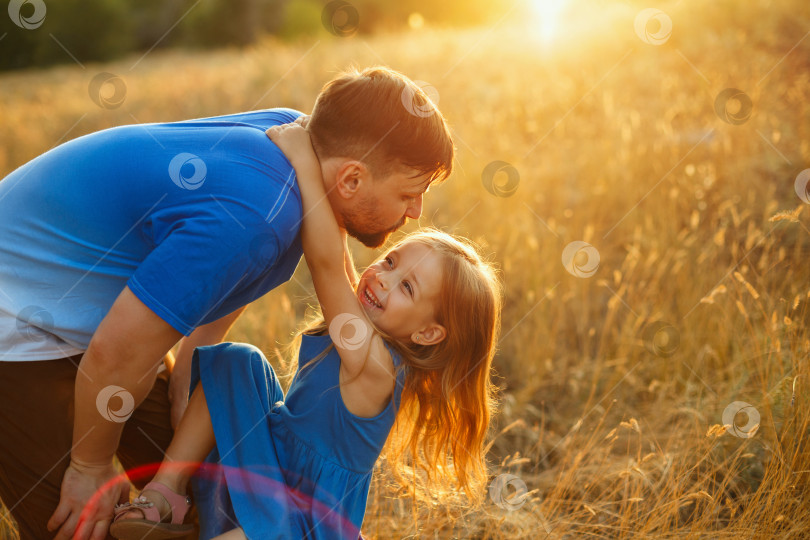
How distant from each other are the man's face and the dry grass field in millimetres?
1022

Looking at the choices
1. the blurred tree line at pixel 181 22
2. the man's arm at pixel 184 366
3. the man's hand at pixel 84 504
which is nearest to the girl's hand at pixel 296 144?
the man's arm at pixel 184 366

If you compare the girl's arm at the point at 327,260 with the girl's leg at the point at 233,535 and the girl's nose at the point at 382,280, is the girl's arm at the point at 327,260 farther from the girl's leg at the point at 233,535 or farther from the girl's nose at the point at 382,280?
the girl's leg at the point at 233,535

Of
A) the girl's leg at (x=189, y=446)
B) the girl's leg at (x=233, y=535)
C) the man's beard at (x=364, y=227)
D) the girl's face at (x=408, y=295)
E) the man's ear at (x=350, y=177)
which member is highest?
the man's ear at (x=350, y=177)

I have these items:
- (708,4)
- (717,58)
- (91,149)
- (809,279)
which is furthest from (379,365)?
(708,4)

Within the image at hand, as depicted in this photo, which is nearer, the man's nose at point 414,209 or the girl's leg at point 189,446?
the girl's leg at point 189,446

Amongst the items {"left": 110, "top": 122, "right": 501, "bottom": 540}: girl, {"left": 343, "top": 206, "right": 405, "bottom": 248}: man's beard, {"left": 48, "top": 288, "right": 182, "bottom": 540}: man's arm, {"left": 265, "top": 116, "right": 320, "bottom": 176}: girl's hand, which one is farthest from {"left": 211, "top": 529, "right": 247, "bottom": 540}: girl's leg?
{"left": 265, "top": 116, "right": 320, "bottom": 176}: girl's hand

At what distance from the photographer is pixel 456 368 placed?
82.4 inches

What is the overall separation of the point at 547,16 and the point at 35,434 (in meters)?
12.5

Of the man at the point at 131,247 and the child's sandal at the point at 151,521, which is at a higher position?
the man at the point at 131,247

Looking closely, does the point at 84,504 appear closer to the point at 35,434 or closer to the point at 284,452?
the point at 35,434

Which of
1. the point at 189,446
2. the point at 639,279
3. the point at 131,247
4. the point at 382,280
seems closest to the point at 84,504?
the point at 189,446

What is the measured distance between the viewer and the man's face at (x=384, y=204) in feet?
5.95

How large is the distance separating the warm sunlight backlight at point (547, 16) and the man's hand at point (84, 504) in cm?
938

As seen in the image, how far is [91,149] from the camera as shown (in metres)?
1.67
